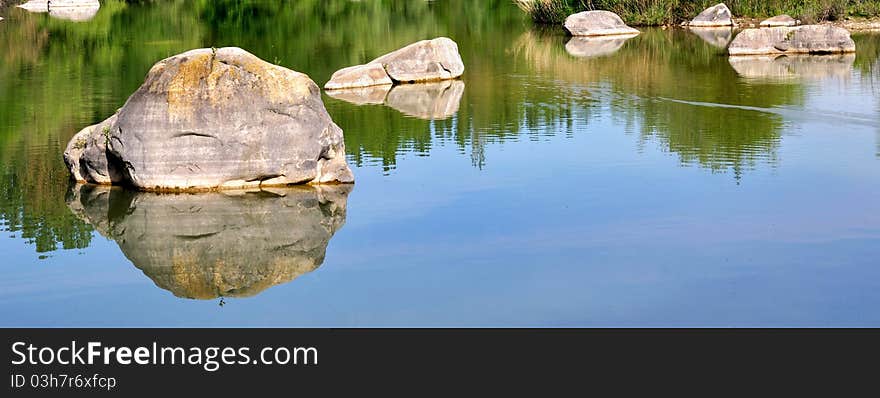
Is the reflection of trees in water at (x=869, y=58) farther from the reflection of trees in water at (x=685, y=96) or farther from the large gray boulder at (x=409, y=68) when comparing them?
the large gray boulder at (x=409, y=68)

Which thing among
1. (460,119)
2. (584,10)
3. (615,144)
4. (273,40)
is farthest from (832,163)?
(584,10)

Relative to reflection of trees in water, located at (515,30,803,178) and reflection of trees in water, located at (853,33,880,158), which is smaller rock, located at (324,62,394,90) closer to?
reflection of trees in water, located at (515,30,803,178)

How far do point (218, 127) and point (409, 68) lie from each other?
1171cm

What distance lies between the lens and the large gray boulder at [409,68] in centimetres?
2541

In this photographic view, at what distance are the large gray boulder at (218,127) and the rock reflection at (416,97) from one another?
7016mm

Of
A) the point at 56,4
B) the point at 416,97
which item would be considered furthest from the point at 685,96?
the point at 56,4

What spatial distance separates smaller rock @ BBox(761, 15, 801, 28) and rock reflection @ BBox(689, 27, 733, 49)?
3.78 ft

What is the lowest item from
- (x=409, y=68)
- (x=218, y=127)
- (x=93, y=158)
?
(x=93, y=158)

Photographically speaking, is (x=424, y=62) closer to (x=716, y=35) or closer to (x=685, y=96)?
(x=685, y=96)

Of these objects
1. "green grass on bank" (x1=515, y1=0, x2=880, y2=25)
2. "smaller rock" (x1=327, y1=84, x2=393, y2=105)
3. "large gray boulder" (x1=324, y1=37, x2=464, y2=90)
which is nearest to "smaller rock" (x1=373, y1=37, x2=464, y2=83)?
"large gray boulder" (x1=324, y1=37, x2=464, y2=90)

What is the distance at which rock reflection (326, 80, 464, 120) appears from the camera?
22547 mm

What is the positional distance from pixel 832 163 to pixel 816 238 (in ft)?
14.4

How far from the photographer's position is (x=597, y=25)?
3875 centimetres
